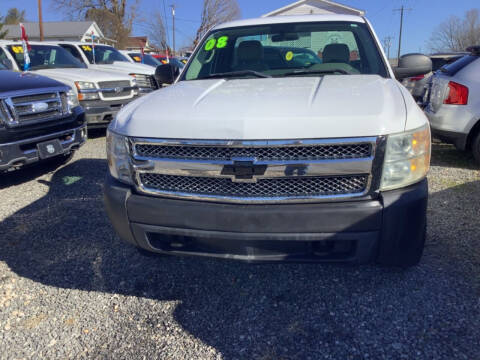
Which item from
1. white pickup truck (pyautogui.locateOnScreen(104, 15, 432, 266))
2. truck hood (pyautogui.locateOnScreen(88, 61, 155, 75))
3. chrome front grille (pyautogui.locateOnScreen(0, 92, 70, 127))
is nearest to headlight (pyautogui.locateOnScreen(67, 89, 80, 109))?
chrome front grille (pyautogui.locateOnScreen(0, 92, 70, 127))

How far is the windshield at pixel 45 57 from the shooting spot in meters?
7.16

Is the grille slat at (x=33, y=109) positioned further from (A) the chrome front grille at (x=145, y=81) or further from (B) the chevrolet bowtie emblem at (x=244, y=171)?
(A) the chrome front grille at (x=145, y=81)

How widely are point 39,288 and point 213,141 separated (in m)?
1.73

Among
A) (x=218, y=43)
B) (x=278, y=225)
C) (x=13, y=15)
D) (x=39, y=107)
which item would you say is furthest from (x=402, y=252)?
(x=13, y=15)

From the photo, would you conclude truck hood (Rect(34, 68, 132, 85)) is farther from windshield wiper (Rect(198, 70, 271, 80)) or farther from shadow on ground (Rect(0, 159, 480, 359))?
windshield wiper (Rect(198, 70, 271, 80))

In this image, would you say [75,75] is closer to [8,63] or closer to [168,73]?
[8,63]

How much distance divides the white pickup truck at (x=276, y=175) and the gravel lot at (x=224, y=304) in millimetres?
428

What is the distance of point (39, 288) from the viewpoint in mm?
2674

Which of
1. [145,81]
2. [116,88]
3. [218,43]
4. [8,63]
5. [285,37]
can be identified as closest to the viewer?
[285,37]

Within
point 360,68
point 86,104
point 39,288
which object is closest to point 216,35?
point 360,68

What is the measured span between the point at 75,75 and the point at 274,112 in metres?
6.07

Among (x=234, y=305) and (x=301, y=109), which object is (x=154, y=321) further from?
(x=301, y=109)

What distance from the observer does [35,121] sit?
446 centimetres

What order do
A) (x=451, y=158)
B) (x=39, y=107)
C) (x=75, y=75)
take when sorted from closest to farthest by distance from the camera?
(x=39, y=107) < (x=451, y=158) < (x=75, y=75)
